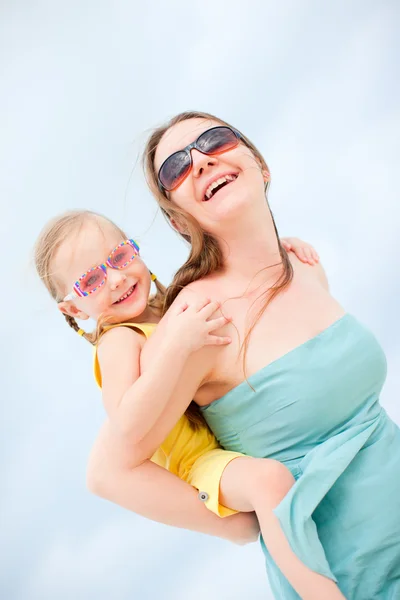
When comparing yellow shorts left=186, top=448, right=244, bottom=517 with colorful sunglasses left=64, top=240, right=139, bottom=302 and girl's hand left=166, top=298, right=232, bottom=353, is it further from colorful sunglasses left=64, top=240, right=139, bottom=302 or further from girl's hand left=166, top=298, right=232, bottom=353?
colorful sunglasses left=64, top=240, right=139, bottom=302

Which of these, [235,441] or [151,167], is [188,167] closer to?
[151,167]

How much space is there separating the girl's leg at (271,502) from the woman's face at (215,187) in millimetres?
800

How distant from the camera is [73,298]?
2.45 m

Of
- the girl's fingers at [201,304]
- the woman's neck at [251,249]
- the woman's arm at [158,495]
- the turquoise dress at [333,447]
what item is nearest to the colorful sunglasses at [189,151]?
the woman's neck at [251,249]

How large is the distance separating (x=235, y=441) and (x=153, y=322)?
1.88 ft

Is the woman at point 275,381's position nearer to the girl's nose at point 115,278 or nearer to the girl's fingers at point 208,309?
the girl's fingers at point 208,309

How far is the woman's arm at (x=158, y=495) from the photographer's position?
6.91ft

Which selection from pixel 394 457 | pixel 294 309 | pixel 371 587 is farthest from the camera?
pixel 294 309

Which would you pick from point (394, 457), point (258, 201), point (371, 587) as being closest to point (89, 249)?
point (258, 201)

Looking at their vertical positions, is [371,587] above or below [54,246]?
below

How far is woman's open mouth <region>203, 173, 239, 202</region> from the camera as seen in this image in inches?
89.2

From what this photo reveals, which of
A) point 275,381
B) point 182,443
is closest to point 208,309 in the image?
point 275,381

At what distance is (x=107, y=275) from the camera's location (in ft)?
7.82

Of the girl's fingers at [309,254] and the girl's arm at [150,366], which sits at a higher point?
the girl's arm at [150,366]
